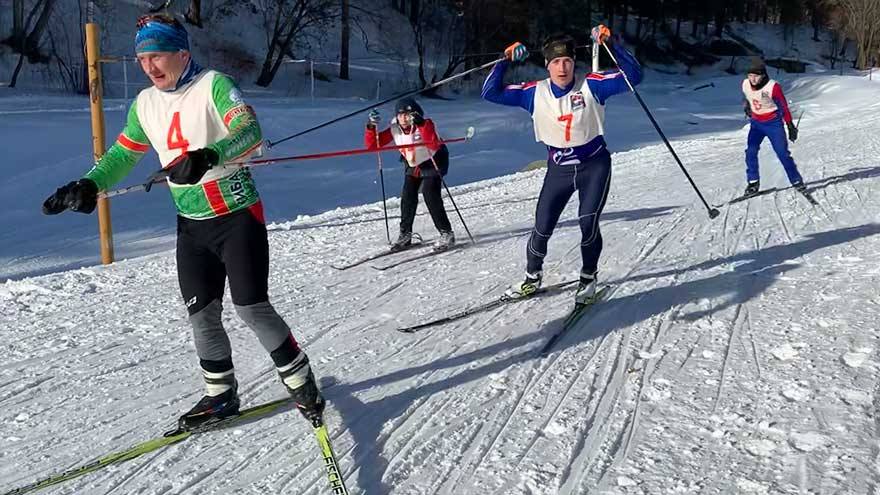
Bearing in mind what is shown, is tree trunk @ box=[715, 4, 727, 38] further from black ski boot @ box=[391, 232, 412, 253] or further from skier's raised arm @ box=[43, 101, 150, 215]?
skier's raised arm @ box=[43, 101, 150, 215]

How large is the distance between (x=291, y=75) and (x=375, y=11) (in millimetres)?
11848

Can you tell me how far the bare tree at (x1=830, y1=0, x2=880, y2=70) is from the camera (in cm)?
4593

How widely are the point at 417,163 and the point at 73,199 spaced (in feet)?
15.1

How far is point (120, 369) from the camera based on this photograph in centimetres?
457

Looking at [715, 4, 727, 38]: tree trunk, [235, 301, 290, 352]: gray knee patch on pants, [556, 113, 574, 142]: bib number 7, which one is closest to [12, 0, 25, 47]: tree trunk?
[556, 113, 574, 142]: bib number 7

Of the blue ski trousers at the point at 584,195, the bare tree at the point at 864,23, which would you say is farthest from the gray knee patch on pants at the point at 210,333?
the bare tree at the point at 864,23

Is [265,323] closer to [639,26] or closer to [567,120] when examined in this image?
[567,120]

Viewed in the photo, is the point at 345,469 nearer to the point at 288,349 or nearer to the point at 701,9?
the point at 288,349

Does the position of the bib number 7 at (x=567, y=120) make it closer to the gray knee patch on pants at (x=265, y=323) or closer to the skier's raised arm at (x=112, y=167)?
the gray knee patch on pants at (x=265, y=323)

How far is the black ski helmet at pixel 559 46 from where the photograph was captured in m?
5.04

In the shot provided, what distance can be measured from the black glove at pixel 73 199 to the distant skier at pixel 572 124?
2918 mm

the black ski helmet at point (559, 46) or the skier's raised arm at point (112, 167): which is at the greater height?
the black ski helmet at point (559, 46)

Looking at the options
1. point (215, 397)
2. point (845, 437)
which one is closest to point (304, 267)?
point (215, 397)

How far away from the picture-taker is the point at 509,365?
450 cm
